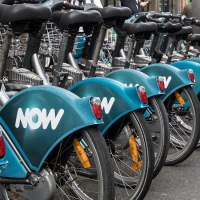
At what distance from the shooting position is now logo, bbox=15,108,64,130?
2.13 metres

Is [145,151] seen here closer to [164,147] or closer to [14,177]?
[164,147]

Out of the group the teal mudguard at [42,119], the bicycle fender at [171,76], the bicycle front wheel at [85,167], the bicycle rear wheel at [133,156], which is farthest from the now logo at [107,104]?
the bicycle fender at [171,76]

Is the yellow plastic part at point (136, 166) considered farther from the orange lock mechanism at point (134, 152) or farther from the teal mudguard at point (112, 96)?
the teal mudguard at point (112, 96)

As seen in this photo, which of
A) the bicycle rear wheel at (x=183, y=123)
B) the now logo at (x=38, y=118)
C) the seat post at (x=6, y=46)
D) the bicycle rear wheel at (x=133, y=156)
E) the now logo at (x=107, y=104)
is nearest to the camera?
the now logo at (x=38, y=118)

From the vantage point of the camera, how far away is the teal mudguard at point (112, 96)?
2.58m

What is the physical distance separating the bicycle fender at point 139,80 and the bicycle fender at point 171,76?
0.50m

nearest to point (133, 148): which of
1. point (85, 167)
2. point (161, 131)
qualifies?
point (161, 131)

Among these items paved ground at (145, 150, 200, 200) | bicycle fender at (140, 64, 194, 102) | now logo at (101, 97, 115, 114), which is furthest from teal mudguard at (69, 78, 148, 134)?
bicycle fender at (140, 64, 194, 102)

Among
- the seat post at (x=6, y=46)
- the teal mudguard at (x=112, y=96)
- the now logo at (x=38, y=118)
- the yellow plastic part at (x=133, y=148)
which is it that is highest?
the seat post at (x=6, y=46)

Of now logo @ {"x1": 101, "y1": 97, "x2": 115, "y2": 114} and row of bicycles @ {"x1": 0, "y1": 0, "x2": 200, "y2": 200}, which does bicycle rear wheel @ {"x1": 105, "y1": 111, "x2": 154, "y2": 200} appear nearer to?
row of bicycles @ {"x1": 0, "y1": 0, "x2": 200, "y2": 200}

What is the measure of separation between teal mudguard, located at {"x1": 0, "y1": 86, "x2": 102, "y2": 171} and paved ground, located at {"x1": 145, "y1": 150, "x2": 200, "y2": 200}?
3.53 feet

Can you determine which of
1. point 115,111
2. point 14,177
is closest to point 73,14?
point 115,111

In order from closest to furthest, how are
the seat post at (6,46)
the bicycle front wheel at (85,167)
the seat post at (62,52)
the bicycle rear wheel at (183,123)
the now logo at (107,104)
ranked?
the bicycle front wheel at (85,167) → the seat post at (6,46) → the now logo at (107,104) → the seat post at (62,52) → the bicycle rear wheel at (183,123)

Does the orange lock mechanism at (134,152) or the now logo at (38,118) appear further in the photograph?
the orange lock mechanism at (134,152)
